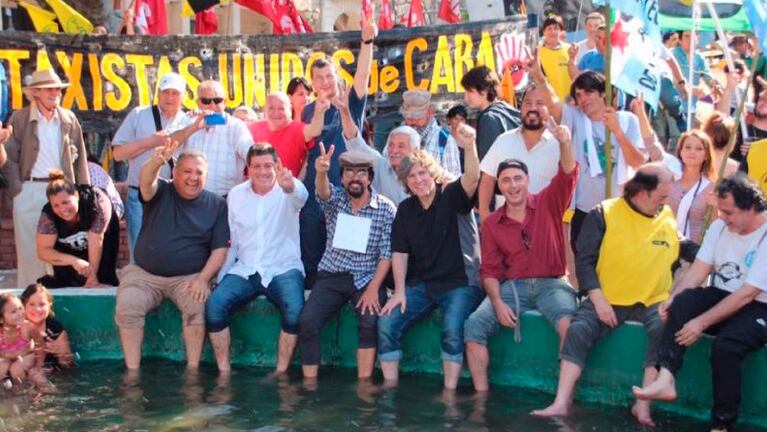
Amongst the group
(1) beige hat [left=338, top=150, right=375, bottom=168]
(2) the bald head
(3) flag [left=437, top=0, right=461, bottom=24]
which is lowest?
(2) the bald head

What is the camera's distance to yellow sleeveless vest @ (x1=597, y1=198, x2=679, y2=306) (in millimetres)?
7109

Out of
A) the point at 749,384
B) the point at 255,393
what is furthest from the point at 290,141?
the point at 749,384

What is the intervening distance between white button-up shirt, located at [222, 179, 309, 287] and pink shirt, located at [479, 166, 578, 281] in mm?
1464

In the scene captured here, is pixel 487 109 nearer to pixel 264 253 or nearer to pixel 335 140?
pixel 335 140

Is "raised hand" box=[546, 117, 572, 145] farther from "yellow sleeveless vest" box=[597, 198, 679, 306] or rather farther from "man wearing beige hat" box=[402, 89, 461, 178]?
"man wearing beige hat" box=[402, 89, 461, 178]

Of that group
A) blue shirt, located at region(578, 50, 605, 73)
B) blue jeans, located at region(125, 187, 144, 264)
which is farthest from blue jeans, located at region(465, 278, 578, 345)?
blue shirt, located at region(578, 50, 605, 73)

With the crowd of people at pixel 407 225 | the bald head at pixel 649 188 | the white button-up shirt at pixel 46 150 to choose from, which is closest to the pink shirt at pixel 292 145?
the crowd of people at pixel 407 225

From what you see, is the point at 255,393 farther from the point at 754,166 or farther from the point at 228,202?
the point at 754,166

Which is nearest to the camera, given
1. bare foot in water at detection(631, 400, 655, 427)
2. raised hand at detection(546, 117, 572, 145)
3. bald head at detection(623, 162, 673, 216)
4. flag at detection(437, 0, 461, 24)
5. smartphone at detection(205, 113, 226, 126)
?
bare foot in water at detection(631, 400, 655, 427)

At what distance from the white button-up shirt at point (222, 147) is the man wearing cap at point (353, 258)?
105cm

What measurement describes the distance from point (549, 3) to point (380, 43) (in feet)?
26.8

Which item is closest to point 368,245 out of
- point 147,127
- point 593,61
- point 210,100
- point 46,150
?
point 210,100

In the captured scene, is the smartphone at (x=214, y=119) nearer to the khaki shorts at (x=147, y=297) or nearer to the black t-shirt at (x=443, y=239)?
the khaki shorts at (x=147, y=297)

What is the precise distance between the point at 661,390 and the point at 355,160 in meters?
2.64
